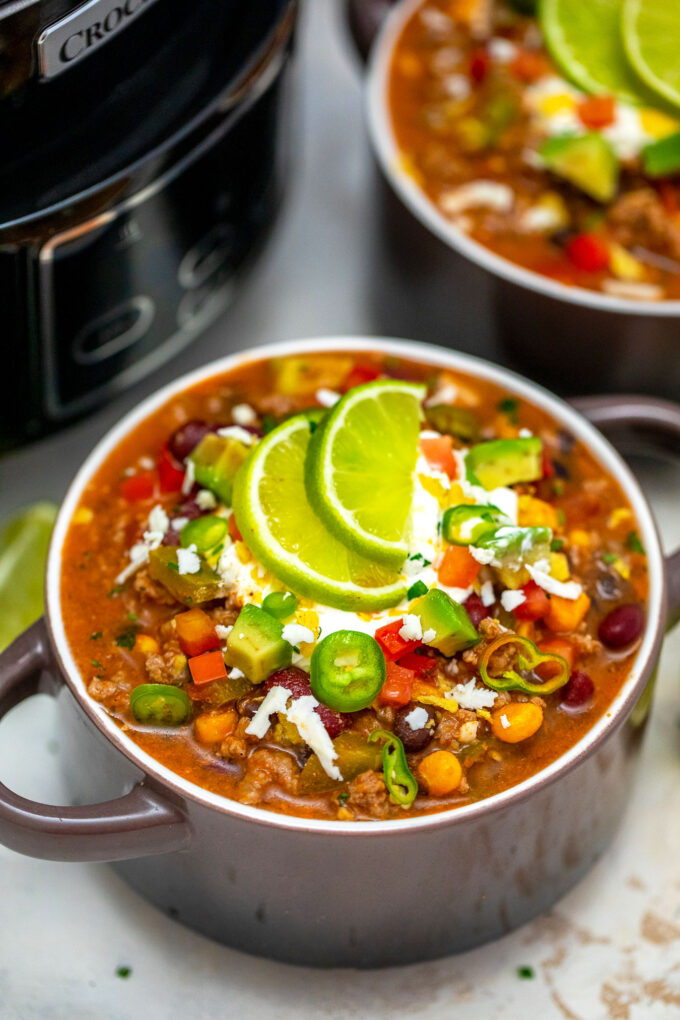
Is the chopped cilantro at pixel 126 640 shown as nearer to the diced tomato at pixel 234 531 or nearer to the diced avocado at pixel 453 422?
the diced tomato at pixel 234 531

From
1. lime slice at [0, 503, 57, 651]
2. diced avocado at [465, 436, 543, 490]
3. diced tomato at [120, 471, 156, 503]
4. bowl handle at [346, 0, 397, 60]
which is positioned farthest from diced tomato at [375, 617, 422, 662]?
bowl handle at [346, 0, 397, 60]

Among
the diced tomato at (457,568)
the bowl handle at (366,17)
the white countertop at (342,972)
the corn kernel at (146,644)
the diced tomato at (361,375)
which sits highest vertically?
the bowl handle at (366,17)

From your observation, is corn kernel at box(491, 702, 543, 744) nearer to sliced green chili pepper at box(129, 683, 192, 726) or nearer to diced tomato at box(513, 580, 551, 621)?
diced tomato at box(513, 580, 551, 621)

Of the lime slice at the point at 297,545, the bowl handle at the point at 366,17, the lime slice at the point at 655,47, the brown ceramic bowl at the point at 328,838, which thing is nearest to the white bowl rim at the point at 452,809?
the brown ceramic bowl at the point at 328,838

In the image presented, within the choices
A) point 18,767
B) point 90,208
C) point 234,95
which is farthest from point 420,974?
point 234,95

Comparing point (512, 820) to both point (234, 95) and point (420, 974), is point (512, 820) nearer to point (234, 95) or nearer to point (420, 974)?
point (420, 974)

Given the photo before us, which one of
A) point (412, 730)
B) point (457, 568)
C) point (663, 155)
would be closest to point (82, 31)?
point (457, 568)

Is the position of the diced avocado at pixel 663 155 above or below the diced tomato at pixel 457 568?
above
